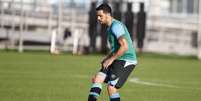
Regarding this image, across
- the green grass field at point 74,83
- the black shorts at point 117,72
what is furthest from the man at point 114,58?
the green grass field at point 74,83

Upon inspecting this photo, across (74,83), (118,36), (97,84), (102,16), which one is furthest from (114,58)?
(74,83)

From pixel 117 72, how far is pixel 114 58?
0.30 meters

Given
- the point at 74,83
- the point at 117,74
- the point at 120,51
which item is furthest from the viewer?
the point at 74,83

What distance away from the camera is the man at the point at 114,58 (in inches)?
453

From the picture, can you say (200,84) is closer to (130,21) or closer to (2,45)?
(130,21)

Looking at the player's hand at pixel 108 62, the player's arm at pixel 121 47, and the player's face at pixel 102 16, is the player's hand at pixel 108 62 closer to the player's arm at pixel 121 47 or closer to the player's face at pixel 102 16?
the player's arm at pixel 121 47

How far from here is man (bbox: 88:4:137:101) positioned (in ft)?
37.8

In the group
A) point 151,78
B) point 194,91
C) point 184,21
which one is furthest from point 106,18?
point 184,21

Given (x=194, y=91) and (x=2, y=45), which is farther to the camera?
(x=2, y=45)

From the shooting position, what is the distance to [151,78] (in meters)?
22.9

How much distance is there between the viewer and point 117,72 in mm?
11773

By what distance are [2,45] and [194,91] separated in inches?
1125

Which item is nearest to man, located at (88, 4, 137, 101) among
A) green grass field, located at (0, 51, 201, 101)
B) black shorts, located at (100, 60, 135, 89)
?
black shorts, located at (100, 60, 135, 89)

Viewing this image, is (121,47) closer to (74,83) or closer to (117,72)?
(117,72)
